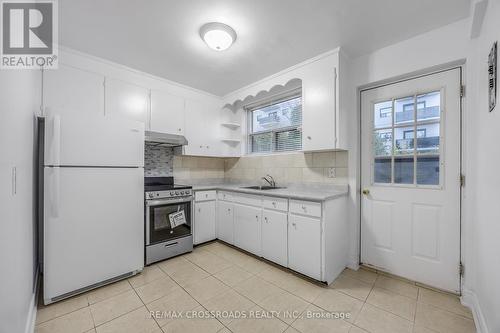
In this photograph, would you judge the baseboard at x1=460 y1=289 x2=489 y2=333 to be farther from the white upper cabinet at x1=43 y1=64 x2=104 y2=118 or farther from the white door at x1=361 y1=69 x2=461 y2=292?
the white upper cabinet at x1=43 y1=64 x2=104 y2=118

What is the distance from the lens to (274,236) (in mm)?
2406

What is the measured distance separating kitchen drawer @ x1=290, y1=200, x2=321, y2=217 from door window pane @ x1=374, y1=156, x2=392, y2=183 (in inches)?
33.9

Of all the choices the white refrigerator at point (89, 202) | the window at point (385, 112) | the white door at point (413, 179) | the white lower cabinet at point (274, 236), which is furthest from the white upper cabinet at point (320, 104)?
the white refrigerator at point (89, 202)

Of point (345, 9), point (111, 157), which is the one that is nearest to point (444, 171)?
point (345, 9)

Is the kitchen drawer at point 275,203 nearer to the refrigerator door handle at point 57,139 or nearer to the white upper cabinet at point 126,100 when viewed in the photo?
the white upper cabinet at point 126,100

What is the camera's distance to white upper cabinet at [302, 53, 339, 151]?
2.28 metres

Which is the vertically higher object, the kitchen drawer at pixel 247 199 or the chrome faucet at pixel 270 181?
the chrome faucet at pixel 270 181

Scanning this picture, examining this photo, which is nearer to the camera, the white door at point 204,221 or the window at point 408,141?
the window at point 408,141

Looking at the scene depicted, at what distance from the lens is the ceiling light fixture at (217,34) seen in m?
1.84

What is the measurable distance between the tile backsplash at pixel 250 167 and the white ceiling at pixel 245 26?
47.8 inches

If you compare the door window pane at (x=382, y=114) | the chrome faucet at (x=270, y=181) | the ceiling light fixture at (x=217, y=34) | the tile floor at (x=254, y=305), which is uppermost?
the ceiling light fixture at (x=217, y=34)

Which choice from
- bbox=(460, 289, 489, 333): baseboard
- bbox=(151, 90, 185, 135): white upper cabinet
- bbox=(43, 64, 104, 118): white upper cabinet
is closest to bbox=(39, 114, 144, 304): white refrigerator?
bbox=(43, 64, 104, 118): white upper cabinet

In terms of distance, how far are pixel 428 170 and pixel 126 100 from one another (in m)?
3.46

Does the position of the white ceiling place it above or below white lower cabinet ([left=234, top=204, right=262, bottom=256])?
above
